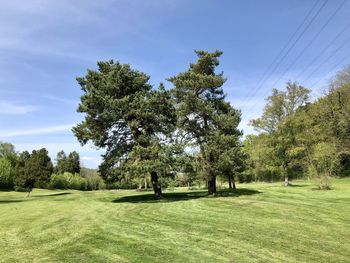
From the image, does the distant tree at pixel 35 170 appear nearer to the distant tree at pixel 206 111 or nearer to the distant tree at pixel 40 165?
the distant tree at pixel 40 165

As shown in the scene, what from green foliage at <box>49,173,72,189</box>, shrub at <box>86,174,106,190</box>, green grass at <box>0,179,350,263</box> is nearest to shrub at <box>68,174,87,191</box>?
green foliage at <box>49,173,72,189</box>

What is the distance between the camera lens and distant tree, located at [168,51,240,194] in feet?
97.5

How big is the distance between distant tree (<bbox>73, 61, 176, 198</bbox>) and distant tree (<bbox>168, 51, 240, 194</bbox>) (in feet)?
7.51

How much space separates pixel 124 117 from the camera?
2727cm

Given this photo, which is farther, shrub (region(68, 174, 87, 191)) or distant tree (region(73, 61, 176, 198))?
shrub (region(68, 174, 87, 191))

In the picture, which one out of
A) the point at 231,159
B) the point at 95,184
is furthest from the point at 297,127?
the point at 95,184

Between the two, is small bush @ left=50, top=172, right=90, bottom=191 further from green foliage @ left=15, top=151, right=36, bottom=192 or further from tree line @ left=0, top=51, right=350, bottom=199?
tree line @ left=0, top=51, right=350, bottom=199

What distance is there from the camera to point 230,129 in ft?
103

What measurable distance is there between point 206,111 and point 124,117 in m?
7.19

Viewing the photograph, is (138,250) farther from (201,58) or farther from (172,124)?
(201,58)

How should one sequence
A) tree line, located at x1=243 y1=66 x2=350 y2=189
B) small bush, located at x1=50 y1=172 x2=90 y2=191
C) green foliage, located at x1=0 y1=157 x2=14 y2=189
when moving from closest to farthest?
1. tree line, located at x1=243 y1=66 x2=350 y2=189
2. green foliage, located at x1=0 y1=157 x2=14 y2=189
3. small bush, located at x1=50 y1=172 x2=90 y2=191

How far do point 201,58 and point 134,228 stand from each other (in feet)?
69.2

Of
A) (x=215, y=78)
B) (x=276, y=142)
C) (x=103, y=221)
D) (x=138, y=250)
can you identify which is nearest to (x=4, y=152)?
(x=276, y=142)

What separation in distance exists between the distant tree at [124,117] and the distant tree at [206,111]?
2288 mm
